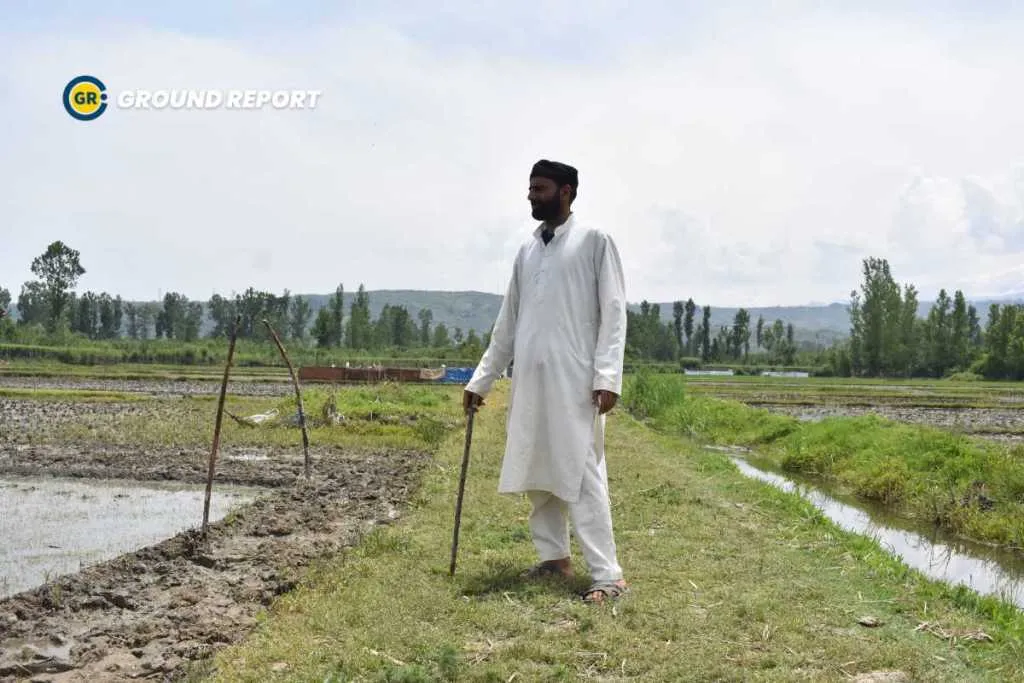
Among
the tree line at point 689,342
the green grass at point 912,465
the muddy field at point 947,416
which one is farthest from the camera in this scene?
the tree line at point 689,342

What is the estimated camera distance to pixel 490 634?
4004 mm

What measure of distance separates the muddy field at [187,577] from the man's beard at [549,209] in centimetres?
247

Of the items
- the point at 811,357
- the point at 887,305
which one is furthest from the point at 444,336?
the point at 887,305

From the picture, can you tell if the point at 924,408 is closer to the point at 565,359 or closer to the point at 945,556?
the point at 945,556

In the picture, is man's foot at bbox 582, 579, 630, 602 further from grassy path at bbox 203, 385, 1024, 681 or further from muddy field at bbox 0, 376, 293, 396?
muddy field at bbox 0, 376, 293, 396

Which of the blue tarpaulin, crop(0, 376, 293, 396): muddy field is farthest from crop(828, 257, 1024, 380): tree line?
crop(0, 376, 293, 396): muddy field

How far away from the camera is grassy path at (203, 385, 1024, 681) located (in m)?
3.61

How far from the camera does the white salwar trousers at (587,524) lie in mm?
4562

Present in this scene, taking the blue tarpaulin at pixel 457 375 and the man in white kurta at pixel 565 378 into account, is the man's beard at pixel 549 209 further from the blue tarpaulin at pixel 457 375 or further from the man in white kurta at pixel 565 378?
the blue tarpaulin at pixel 457 375

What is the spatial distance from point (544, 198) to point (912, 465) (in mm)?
8467

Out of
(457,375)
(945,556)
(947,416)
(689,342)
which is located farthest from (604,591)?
(689,342)

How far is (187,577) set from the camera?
5441 mm

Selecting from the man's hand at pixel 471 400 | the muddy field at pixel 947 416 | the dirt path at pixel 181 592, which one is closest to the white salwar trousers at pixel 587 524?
the man's hand at pixel 471 400

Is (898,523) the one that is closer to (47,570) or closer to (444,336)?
(47,570)
